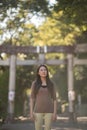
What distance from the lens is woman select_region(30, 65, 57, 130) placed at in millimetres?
6895

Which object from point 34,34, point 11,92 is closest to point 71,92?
point 11,92

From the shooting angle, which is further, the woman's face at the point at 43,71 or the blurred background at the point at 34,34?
the blurred background at the point at 34,34

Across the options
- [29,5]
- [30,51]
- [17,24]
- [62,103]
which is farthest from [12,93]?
[62,103]

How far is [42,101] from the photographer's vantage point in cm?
698

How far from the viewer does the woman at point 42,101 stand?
6895mm

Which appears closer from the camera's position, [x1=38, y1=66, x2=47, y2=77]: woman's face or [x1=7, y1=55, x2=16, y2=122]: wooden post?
[x1=38, y1=66, x2=47, y2=77]: woman's face

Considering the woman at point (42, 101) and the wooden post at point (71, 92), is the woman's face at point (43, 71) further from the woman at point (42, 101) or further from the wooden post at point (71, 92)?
the wooden post at point (71, 92)

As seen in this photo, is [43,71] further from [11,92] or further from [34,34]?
[34,34]

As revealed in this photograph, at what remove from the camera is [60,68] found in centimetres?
4131

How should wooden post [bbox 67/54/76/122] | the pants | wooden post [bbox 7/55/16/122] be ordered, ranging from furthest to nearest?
1. wooden post [bbox 67/54/76/122]
2. wooden post [bbox 7/55/16/122]
3. the pants

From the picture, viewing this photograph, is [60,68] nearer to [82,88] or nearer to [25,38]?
[82,88]

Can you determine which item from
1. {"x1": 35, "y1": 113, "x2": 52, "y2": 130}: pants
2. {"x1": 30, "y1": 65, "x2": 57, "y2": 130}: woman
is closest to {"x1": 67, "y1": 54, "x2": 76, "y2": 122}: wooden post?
{"x1": 30, "y1": 65, "x2": 57, "y2": 130}: woman

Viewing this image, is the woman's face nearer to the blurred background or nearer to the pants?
the pants

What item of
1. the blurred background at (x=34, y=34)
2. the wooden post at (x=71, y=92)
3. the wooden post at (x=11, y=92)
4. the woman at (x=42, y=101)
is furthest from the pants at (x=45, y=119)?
the wooden post at (x=71, y=92)
